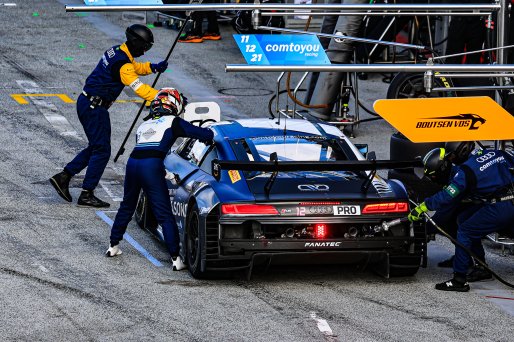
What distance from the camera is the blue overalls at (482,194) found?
10.8 metres

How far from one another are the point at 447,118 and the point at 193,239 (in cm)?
262

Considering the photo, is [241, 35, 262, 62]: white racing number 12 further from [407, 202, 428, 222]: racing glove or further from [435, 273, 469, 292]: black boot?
[435, 273, 469, 292]: black boot

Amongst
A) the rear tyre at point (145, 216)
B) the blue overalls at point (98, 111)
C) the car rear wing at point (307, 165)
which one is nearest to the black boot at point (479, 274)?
the car rear wing at point (307, 165)

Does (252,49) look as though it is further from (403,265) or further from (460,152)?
(403,265)

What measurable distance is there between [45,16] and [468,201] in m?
16.8

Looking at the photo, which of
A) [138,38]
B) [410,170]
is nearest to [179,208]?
[138,38]

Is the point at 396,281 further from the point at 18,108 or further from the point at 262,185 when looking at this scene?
the point at 18,108

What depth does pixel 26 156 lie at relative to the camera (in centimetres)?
1650

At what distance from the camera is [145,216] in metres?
13.1

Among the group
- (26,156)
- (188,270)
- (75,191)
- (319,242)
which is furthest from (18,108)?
(319,242)

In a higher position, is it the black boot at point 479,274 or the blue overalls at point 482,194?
the blue overalls at point 482,194

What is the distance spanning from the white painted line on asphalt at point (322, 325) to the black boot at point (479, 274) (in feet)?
6.94

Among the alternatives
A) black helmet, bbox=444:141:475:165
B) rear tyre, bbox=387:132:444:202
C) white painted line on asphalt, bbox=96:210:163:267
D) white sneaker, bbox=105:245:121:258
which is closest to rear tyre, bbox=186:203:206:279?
white painted line on asphalt, bbox=96:210:163:267

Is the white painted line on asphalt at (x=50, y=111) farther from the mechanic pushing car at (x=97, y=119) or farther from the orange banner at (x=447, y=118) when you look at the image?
the orange banner at (x=447, y=118)
